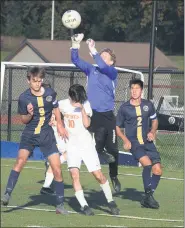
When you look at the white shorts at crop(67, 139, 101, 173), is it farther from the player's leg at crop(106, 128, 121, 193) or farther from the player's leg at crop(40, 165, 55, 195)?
the player's leg at crop(40, 165, 55, 195)

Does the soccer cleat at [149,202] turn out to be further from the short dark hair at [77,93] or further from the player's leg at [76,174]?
the short dark hair at [77,93]

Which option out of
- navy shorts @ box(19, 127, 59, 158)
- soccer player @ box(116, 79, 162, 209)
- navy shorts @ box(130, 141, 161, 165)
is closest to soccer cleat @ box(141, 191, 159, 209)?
soccer player @ box(116, 79, 162, 209)

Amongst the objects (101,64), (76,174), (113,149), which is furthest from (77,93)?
(113,149)

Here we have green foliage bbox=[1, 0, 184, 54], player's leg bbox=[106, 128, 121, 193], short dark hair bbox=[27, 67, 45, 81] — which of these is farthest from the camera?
green foliage bbox=[1, 0, 184, 54]

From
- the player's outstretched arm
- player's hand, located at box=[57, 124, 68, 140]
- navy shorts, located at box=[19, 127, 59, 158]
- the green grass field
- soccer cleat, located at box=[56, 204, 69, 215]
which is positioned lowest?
the green grass field

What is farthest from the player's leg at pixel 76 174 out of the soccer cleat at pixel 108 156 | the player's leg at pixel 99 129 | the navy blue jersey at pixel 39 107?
the soccer cleat at pixel 108 156

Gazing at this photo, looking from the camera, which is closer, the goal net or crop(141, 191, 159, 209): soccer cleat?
crop(141, 191, 159, 209): soccer cleat

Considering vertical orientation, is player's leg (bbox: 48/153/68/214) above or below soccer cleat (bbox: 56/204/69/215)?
above

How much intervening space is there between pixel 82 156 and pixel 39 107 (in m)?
0.80

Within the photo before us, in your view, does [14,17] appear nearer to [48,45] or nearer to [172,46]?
[48,45]

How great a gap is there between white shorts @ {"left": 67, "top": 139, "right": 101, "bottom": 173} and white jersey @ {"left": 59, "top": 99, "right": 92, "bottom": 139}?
123mm

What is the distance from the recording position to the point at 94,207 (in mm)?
11742

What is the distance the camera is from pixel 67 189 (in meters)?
13.5

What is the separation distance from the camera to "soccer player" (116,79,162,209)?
38.7 ft
